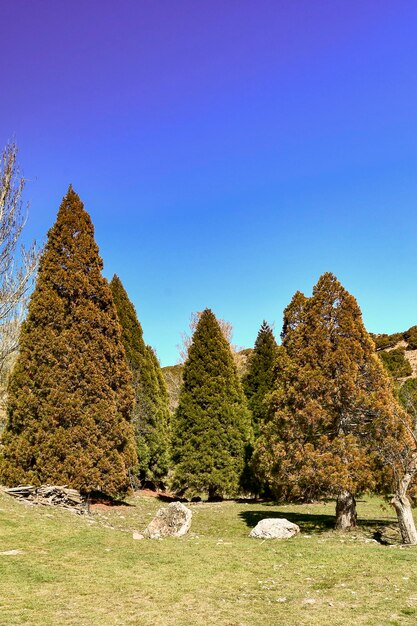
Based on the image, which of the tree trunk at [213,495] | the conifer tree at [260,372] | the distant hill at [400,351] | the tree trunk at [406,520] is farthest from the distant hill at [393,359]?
the tree trunk at [406,520]

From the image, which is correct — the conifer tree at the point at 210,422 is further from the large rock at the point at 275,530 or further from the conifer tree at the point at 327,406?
the large rock at the point at 275,530

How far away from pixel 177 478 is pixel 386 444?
39.4 ft

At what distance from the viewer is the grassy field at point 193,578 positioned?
5.52 metres

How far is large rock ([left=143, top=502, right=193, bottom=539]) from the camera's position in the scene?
36.2 ft

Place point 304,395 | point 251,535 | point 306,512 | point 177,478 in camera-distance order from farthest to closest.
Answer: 1. point 177,478
2. point 306,512
3. point 304,395
4. point 251,535

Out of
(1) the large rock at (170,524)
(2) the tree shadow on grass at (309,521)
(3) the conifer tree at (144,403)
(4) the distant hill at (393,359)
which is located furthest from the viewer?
(4) the distant hill at (393,359)

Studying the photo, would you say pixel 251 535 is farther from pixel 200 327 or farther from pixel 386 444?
pixel 200 327

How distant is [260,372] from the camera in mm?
25500

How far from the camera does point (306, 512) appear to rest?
1716cm

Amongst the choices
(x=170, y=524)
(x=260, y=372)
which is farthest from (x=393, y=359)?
(x=170, y=524)

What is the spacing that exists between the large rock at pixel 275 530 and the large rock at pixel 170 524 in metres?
1.77

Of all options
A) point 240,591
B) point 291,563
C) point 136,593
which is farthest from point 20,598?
point 291,563

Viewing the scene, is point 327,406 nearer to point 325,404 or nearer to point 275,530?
point 325,404

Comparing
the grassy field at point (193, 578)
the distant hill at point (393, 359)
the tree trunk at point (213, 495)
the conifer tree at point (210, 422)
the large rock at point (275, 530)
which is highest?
the distant hill at point (393, 359)
